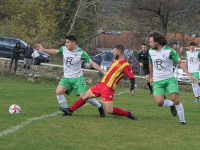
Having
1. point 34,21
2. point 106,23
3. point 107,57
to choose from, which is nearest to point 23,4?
point 34,21

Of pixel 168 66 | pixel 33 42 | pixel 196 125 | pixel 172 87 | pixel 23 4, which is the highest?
pixel 23 4

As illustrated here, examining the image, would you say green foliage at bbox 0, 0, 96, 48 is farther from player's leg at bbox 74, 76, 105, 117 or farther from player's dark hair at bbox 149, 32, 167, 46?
player's dark hair at bbox 149, 32, 167, 46

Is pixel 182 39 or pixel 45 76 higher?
pixel 182 39

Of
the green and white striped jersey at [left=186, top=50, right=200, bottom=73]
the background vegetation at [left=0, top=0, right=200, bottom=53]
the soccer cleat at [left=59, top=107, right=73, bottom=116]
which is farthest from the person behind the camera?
the background vegetation at [left=0, top=0, right=200, bottom=53]

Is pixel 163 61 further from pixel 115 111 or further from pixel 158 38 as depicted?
pixel 115 111

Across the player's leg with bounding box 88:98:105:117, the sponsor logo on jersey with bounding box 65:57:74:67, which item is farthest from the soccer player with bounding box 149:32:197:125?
the sponsor logo on jersey with bounding box 65:57:74:67

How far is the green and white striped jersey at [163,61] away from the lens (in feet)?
23.3

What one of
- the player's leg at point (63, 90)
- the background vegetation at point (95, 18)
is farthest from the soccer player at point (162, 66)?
the background vegetation at point (95, 18)

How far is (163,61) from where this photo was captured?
23.5 ft

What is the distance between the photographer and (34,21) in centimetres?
3131

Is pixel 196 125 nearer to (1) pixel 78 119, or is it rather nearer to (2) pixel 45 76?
(1) pixel 78 119

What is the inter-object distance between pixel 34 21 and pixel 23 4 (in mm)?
3988

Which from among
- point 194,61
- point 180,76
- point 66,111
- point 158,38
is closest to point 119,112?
point 66,111

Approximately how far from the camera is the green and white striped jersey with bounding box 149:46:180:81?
7111mm
